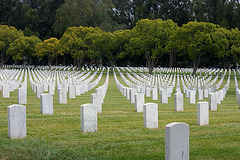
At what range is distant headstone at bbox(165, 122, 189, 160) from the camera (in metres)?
5.43

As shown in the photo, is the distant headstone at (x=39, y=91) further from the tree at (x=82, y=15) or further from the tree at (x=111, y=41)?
the tree at (x=82, y=15)

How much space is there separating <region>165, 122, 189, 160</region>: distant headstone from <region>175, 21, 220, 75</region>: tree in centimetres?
4166

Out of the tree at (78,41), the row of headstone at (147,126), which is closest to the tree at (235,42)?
the tree at (78,41)

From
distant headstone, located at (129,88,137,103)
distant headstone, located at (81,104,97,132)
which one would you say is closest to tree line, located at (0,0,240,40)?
distant headstone, located at (129,88,137,103)

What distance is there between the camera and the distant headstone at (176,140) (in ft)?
17.8

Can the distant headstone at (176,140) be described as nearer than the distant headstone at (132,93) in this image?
Yes

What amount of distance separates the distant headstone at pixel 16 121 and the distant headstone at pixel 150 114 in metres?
3.00

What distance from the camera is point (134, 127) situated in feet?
31.0

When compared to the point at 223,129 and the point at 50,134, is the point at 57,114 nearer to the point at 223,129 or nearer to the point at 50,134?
the point at 50,134

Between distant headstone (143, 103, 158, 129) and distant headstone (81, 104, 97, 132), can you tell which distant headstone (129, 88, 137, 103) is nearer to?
distant headstone (143, 103, 158, 129)

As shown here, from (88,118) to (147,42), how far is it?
1702 inches

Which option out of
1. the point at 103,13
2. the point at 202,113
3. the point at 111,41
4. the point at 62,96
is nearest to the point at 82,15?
the point at 103,13

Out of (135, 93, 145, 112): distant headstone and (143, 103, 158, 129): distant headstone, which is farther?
(135, 93, 145, 112): distant headstone

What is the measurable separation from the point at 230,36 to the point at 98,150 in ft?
141
